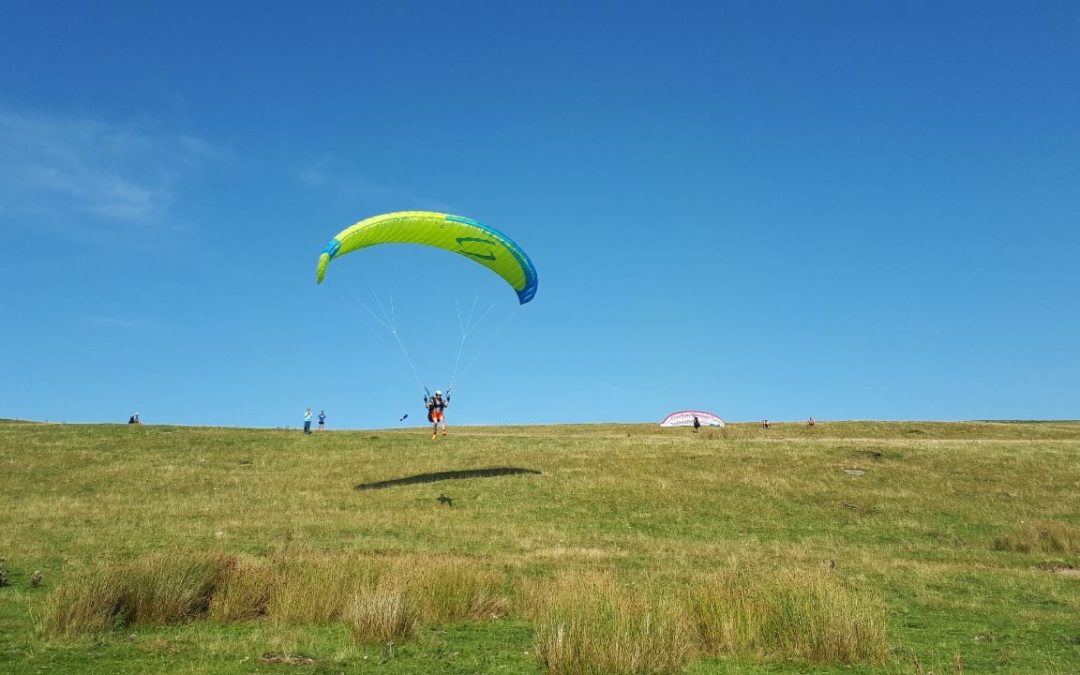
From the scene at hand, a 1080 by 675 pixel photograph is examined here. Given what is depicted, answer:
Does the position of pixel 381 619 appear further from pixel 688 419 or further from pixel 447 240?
pixel 688 419

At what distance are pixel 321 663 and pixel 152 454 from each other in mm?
37730

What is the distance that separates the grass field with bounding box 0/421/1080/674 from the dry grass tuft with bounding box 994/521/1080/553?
10 centimetres

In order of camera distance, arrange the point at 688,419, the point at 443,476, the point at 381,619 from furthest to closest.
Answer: the point at 688,419, the point at 443,476, the point at 381,619

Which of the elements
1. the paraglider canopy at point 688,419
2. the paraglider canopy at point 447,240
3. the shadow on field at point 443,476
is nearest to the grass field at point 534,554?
the shadow on field at point 443,476

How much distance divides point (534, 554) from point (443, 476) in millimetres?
15751

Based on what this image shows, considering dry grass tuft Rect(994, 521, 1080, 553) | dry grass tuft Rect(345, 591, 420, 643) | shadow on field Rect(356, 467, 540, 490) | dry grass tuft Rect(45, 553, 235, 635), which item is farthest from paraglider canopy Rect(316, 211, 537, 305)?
dry grass tuft Rect(994, 521, 1080, 553)

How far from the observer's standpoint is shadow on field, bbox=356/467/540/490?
1453 inches

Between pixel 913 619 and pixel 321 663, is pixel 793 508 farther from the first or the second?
pixel 321 663

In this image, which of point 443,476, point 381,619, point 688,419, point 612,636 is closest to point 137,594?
point 381,619

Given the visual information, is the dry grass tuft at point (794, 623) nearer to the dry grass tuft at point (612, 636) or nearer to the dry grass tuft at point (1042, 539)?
the dry grass tuft at point (612, 636)

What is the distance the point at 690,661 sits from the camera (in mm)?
10953

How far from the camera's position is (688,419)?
85.6 m

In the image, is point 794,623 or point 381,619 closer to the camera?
point 794,623

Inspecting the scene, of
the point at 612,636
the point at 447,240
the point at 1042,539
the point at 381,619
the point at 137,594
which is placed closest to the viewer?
the point at 612,636
